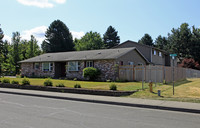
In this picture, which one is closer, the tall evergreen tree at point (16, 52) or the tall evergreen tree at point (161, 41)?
the tall evergreen tree at point (16, 52)

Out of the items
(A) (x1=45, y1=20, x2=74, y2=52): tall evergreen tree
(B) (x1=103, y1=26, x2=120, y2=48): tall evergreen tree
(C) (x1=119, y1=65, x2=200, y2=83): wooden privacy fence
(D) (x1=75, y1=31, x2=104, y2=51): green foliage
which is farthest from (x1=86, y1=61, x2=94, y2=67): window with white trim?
(B) (x1=103, y1=26, x2=120, y2=48): tall evergreen tree

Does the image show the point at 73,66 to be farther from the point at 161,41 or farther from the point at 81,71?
the point at 161,41

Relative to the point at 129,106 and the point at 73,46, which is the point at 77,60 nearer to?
the point at 129,106

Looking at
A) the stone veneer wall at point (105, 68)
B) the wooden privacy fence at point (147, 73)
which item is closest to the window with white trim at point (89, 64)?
the stone veneer wall at point (105, 68)

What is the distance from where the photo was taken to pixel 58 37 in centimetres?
6134

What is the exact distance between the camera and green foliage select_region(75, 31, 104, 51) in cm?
5981

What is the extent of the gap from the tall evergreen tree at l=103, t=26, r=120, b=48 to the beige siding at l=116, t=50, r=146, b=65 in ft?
145

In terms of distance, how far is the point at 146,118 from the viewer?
706cm

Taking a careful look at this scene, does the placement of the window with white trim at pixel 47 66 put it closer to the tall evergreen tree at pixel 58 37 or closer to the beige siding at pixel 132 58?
the beige siding at pixel 132 58

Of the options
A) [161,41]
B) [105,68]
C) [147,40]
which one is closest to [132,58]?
[105,68]

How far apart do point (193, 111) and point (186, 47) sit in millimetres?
52356

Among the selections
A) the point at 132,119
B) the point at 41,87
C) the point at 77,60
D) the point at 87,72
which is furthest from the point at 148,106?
the point at 77,60

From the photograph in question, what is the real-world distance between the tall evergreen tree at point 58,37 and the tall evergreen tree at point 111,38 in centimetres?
1612

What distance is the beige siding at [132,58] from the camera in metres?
24.4
